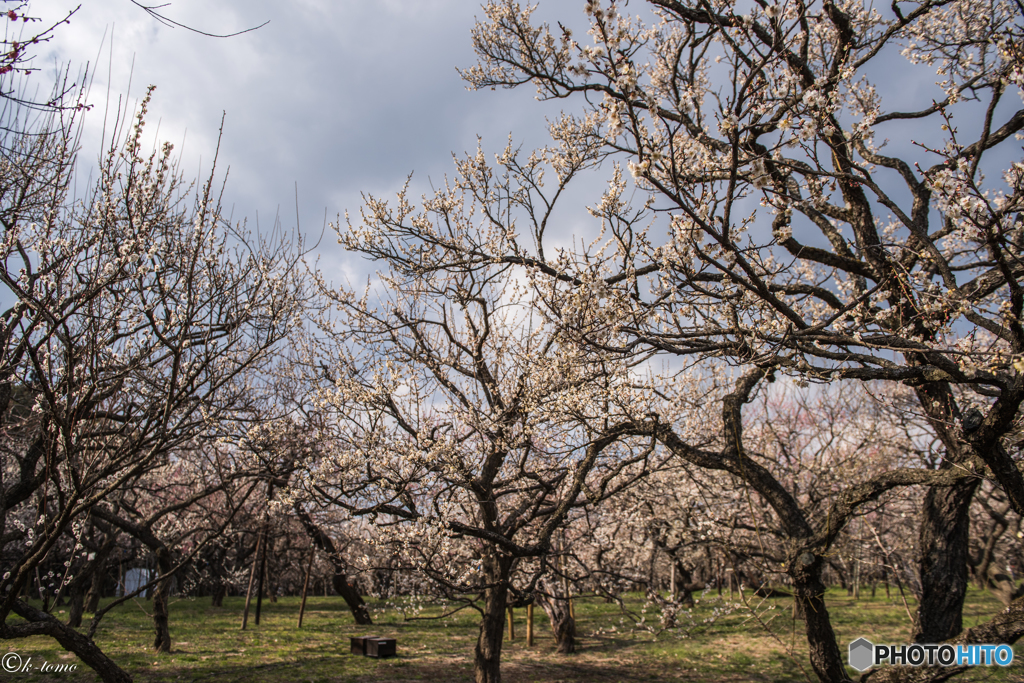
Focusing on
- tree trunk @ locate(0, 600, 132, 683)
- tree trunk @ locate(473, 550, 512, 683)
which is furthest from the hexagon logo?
tree trunk @ locate(0, 600, 132, 683)

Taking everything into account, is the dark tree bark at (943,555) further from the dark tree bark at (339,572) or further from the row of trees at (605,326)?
the dark tree bark at (339,572)

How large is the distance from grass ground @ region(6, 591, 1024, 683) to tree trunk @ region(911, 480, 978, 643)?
64cm

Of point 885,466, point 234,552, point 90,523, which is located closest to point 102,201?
point 90,523

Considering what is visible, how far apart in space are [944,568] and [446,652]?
30.0 feet

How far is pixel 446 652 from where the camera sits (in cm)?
1140

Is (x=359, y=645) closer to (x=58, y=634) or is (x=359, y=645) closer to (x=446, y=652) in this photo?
(x=446, y=652)

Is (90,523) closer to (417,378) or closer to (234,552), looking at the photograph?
(417,378)

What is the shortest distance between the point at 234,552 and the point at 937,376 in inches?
1086

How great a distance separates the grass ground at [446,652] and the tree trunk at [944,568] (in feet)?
2.09

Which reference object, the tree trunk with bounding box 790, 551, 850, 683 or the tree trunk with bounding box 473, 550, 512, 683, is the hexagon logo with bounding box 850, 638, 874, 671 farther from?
the tree trunk with bounding box 473, 550, 512, 683

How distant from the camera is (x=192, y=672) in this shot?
858cm

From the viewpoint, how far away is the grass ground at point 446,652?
873 centimetres

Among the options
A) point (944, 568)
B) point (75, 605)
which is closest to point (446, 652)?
point (75, 605)

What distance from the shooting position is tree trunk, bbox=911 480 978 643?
5.71 m
